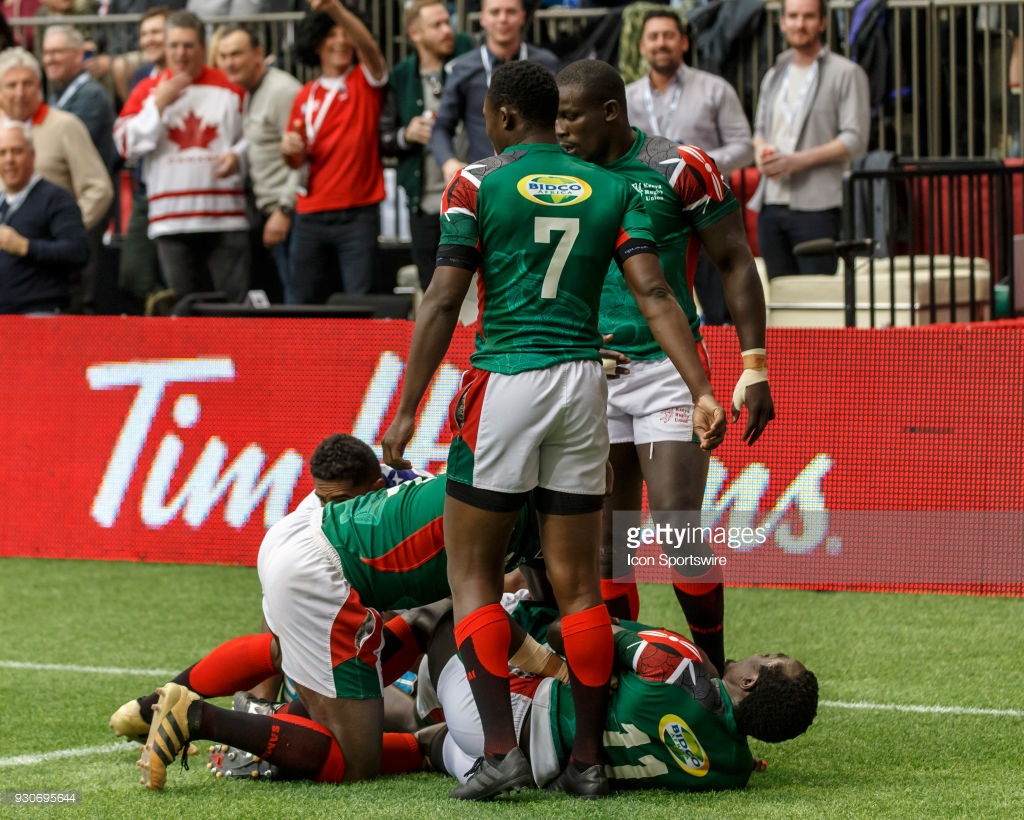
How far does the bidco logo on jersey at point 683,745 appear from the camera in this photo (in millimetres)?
4883

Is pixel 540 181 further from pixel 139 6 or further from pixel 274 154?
pixel 139 6

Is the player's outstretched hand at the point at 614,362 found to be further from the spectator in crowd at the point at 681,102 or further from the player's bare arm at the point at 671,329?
the spectator in crowd at the point at 681,102

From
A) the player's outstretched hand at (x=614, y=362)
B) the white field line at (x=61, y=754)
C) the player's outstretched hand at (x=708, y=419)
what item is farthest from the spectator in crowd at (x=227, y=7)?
the player's outstretched hand at (x=708, y=419)

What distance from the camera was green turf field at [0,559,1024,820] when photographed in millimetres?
4820

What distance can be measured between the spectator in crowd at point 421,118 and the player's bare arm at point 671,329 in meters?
6.01

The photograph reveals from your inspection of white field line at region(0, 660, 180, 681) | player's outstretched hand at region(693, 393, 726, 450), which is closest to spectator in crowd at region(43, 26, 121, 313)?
white field line at region(0, 660, 180, 681)

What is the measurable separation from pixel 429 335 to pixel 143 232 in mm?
8063

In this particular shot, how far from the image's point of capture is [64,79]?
12875 millimetres

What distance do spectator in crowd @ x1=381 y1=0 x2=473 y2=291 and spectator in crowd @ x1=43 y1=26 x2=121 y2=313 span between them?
8.37 ft

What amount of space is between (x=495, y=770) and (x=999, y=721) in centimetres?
219

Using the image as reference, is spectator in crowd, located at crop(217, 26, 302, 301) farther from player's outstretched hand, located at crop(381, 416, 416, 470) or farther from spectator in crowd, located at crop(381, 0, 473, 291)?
player's outstretched hand, located at crop(381, 416, 416, 470)

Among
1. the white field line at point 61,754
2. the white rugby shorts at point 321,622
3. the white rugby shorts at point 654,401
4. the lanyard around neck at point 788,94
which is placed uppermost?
the lanyard around neck at point 788,94

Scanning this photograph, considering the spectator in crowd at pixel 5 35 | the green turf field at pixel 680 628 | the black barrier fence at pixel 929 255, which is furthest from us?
the spectator in crowd at pixel 5 35

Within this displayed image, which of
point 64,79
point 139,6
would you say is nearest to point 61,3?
point 139,6
